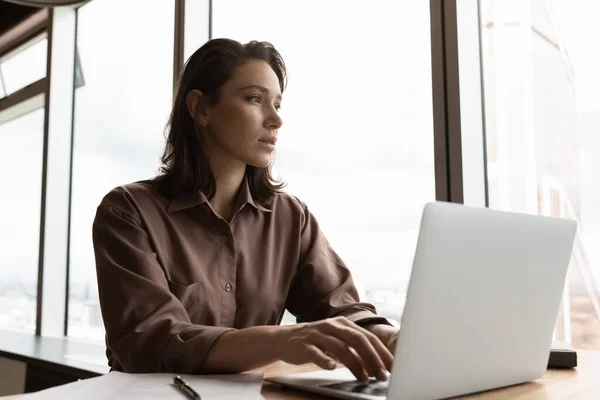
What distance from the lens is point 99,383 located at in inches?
31.9

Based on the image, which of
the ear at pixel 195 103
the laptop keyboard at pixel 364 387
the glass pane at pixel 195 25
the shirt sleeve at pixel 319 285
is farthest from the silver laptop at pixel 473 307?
the glass pane at pixel 195 25

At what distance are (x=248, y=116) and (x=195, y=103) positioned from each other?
202mm

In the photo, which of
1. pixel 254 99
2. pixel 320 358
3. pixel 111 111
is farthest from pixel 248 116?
pixel 111 111

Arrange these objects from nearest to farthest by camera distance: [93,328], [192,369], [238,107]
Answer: [192,369] < [238,107] < [93,328]

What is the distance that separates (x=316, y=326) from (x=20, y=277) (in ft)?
11.4

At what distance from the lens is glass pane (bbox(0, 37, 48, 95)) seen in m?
3.70

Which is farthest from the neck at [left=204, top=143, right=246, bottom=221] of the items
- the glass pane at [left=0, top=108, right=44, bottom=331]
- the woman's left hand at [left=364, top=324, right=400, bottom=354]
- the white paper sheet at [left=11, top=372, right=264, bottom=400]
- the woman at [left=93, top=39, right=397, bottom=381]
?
the glass pane at [left=0, top=108, right=44, bottom=331]

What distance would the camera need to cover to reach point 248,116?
1.49 metres

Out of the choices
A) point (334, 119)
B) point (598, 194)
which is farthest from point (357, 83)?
point (598, 194)

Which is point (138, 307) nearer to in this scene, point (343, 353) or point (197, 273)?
point (197, 273)

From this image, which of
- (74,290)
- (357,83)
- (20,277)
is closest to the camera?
(357,83)

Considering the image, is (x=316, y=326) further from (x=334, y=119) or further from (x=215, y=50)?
(x=334, y=119)

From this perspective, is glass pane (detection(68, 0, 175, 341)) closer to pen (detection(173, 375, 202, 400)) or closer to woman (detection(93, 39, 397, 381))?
woman (detection(93, 39, 397, 381))

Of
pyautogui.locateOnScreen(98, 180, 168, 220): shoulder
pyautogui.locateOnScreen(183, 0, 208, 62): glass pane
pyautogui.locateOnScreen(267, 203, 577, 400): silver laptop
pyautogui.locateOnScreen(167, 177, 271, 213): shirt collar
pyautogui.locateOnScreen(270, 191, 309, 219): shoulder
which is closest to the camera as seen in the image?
pyautogui.locateOnScreen(267, 203, 577, 400): silver laptop
